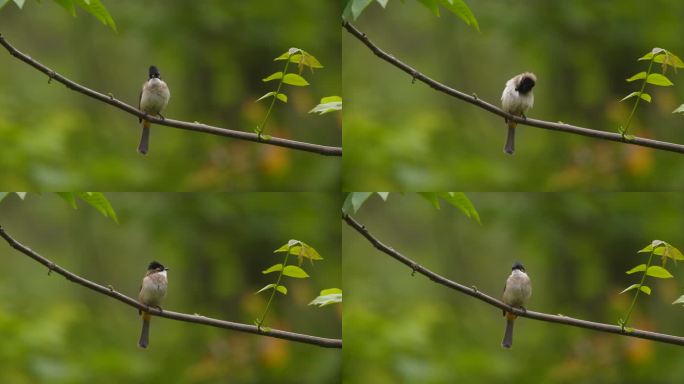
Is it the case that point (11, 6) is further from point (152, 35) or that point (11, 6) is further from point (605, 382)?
point (605, 382)

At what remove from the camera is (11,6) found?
3.57 m

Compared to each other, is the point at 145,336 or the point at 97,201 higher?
the point at 97,201

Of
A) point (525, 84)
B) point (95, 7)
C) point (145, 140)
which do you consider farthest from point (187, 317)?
point (525, 84)

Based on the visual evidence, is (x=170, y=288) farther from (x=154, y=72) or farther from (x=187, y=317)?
(x=154, y=72)

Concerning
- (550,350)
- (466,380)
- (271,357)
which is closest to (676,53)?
(550,350)

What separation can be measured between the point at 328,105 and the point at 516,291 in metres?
1.10

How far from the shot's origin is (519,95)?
3.38m

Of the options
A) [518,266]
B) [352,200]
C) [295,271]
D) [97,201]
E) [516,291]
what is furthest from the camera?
[518,266]

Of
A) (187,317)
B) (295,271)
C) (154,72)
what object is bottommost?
(187,317)

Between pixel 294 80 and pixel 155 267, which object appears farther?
pixel 155 267

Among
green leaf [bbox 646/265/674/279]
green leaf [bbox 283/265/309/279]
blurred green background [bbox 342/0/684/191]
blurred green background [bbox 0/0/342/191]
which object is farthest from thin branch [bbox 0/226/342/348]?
green leaf [bbox 646/265/674/279]

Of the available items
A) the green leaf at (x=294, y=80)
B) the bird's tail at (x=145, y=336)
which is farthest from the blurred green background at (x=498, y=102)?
the bird's tail at (x=145, y=336)

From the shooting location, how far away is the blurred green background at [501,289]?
3564 mm

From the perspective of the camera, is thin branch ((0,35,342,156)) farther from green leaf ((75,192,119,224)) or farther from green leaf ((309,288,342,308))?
green leaf ((309,288,342,308))
